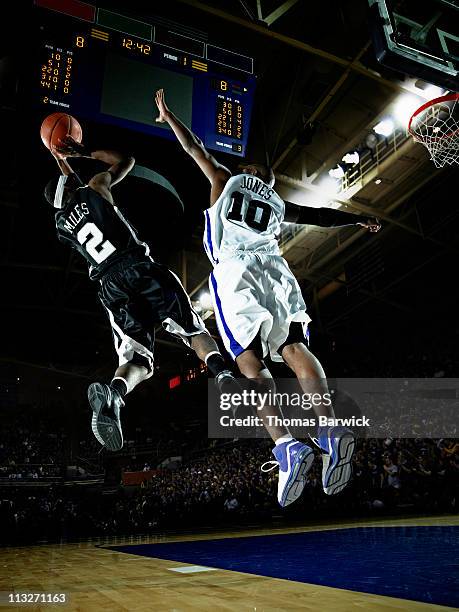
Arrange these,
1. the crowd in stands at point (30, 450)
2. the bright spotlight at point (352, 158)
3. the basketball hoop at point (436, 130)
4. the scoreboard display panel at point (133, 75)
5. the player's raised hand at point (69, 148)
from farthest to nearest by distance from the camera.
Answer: the crowd in stands at point (30, 450), the bright spotlight at point (352, 158), the basketball hoop at point (436, 130), the scoreboard display panel at point (133, 75), the player's raised hand at point (69, 148)

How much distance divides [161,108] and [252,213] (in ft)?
3.94

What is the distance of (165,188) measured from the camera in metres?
4.46

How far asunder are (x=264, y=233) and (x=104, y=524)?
31.9 ft

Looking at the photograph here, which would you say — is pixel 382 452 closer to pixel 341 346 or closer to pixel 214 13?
pixel 341 346

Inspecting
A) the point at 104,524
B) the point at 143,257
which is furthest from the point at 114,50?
the point at 104,524

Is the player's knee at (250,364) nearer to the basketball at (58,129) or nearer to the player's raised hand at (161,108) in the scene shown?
the player's raised hand at (161,108)

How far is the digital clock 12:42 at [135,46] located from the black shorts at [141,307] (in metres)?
2.11

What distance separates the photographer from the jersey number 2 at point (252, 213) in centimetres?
377

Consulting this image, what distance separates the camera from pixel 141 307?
367 cm

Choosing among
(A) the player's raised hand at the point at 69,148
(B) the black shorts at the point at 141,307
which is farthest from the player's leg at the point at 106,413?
(A) the player's raised hand at the point at 69,148

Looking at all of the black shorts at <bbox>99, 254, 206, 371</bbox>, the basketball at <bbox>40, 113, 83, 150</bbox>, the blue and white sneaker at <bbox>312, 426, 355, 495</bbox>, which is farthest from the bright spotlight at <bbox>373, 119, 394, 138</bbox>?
the blue and white sneaker at <bbox>312, 426, 355, 495</bbox>

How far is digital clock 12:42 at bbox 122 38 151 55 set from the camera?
4.66m

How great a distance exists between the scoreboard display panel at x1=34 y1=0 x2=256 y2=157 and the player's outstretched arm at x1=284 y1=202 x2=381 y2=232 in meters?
0.98

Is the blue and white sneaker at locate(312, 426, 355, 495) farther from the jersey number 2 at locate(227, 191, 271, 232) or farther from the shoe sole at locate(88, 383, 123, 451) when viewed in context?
the jersey number 2 at locate(227, 191, 271, 232)
